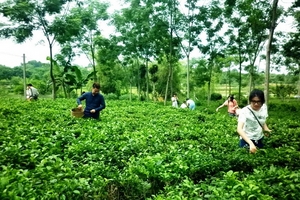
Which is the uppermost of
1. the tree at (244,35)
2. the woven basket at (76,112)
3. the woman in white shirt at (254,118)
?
the tree at (244,35)

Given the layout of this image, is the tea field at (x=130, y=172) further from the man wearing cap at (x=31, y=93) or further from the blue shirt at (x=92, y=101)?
the man wearing cap at (x=31, y=93)

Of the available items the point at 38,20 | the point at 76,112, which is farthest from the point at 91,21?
the point at 76,112

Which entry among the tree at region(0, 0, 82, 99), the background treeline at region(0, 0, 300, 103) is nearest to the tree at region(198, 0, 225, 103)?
the background treeline at region(0, 0, 300, 103)

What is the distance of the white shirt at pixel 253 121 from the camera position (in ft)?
16.2

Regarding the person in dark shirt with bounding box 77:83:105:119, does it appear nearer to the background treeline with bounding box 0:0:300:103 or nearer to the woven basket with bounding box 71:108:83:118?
the woven basket with bounding box 71:108:83:118

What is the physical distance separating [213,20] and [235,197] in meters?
24.6

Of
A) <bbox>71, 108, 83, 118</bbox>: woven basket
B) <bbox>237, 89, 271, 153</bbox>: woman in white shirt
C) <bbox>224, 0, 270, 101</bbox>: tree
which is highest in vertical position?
<bbox>224, 0, 270, 101</bbox>: tree

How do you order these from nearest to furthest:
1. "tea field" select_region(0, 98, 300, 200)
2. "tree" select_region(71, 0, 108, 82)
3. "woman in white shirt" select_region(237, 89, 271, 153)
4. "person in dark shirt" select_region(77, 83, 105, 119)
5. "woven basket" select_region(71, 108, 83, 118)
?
"tea field" select_region(0, 98, 300, 200), "woman in white shirt" select_region(237, 89, 271, 153), "person in dark shirt" select_region(77, 83, 105, 119), "woven basket" select_region(71, 108, 83, 118), "tree" select_region(71, 0, 108, 82)

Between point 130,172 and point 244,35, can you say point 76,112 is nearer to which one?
point 130,172

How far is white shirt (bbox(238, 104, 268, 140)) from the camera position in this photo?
16.2 feet

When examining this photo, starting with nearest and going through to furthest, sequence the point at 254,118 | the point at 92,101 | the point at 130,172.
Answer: the point at 130,172
the point at 254,118
the point at 92,101

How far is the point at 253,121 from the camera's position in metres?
5.00

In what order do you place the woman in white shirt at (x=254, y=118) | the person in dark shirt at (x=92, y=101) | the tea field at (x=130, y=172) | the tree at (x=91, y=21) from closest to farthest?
the tea field at (x=130, y=172), the woman in white shirt at (x=254, y=118), the person in dark shirt at (x=92, y=101), the tree at (x=91, y=21)

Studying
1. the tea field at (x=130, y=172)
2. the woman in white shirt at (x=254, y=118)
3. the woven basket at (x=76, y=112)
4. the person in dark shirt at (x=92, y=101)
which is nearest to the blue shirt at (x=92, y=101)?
the person in dark shirt at (x=92, y=101)
